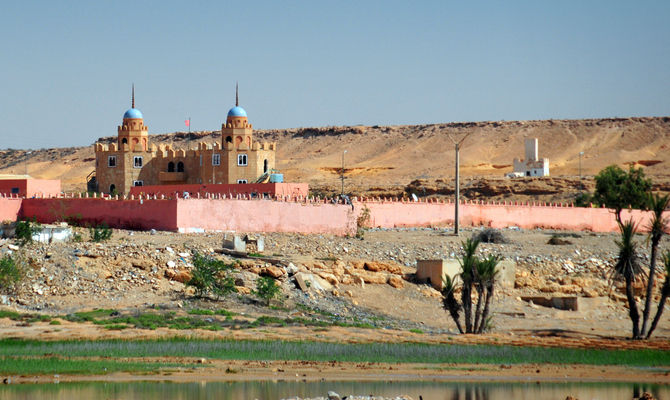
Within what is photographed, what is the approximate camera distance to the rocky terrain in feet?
106

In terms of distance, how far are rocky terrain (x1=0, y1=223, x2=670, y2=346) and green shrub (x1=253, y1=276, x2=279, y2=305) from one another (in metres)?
0.34

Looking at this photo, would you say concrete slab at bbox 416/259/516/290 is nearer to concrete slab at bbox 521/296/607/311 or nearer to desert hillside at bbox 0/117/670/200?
concrete slab at bbox 521/296/607/311

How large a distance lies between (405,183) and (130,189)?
3707 centimetres

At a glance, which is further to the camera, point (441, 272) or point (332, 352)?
point (441, 272)

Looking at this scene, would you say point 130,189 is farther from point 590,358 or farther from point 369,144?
point 369,144

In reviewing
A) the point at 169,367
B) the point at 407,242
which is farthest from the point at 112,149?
the point at 169,367

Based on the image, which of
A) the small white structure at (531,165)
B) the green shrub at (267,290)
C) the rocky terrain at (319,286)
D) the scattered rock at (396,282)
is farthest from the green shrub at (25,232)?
the small white structure at (531,165)

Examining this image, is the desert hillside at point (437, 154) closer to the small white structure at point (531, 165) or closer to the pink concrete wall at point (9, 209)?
the small white structure at point (531, 165)

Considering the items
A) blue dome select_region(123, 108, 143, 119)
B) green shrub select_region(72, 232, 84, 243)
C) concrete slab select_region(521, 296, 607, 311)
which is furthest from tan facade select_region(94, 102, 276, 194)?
concrete slab select_region(521, 296, 607, 311)

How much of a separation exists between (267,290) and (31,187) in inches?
808

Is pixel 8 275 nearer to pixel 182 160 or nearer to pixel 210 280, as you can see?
pixel 210 280

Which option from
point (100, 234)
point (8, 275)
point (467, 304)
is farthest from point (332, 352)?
point (100, 234)

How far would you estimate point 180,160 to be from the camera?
63.3 metres

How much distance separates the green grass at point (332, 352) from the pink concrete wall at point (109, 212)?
15545 mm
